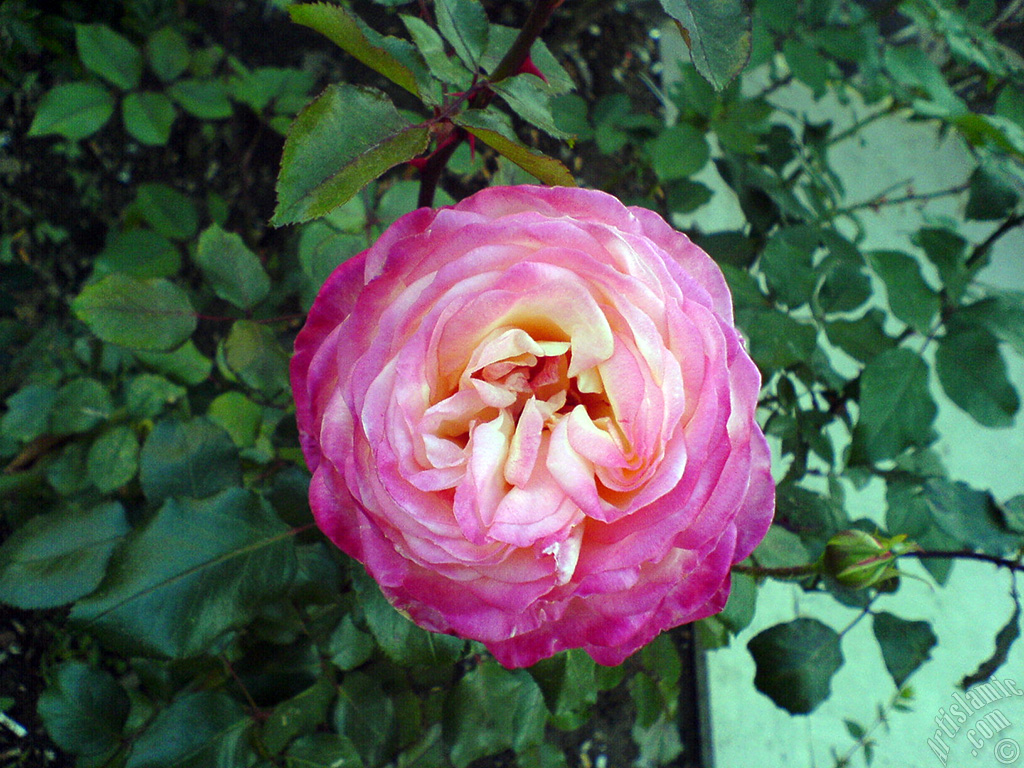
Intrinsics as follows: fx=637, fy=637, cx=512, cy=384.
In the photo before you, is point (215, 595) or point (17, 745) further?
point (17, 745)

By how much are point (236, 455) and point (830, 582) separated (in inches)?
18.6

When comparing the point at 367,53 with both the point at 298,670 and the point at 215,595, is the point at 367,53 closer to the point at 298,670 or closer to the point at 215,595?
the point at 215,595

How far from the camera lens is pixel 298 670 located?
1.87 feet

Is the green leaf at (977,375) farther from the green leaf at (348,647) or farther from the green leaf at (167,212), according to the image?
the green leaf at (167,212)

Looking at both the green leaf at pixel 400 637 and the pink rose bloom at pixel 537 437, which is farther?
the green leaf at pixel 400 637

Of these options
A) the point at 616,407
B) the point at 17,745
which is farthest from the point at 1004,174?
the point at 17,745

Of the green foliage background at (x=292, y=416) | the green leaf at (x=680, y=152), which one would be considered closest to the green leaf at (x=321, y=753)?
the green foliage background at (x=292, y=416)

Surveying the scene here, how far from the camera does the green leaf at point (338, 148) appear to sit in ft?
0.88

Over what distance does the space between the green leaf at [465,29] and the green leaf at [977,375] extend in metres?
0.49

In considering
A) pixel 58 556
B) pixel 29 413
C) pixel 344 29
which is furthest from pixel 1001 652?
pixel 29 413

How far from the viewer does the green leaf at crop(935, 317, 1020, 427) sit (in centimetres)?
55

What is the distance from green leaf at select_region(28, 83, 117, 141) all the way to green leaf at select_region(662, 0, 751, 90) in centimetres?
74

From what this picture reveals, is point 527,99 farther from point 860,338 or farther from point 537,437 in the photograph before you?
point 860,338

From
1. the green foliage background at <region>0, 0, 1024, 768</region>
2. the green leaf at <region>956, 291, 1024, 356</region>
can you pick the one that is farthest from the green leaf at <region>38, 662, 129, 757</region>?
the green leaf at <region>956, 291, 1024, 356</region>
